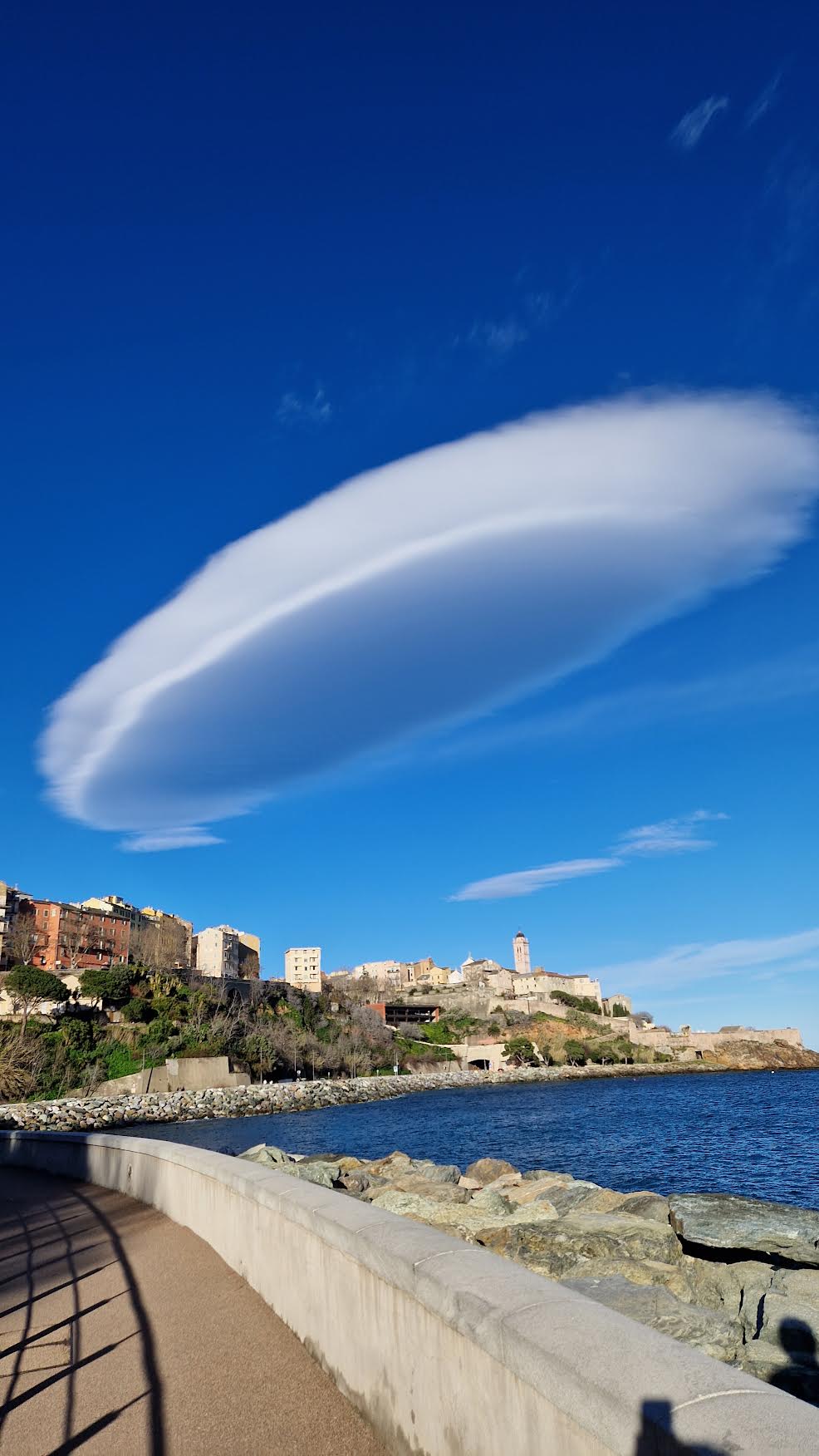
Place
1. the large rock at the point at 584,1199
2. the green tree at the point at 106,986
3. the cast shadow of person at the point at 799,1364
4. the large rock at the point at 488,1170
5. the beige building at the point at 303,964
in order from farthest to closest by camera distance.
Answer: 1. the beige building at the point at 303,964
2. the green tree at the point at 106,986
3. the large rock at the point at 488,1170
4. the large rock at the point at 584,1199
5. the cast shadow of person at the point at 799,1364

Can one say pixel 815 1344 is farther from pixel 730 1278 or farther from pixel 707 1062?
pixel 707 1062

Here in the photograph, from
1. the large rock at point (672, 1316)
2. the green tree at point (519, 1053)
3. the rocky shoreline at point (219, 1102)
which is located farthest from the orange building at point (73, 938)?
the large rock at point (672, 1316)

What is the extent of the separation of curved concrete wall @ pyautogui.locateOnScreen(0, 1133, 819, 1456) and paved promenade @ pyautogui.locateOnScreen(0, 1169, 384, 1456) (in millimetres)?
218

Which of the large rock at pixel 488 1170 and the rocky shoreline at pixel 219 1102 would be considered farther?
the rocky shoreline at pixel 219 1102

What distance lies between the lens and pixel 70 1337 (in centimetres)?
669

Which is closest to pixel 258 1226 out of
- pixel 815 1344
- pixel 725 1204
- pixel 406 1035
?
pixel 815 1344

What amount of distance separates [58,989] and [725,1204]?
251ft

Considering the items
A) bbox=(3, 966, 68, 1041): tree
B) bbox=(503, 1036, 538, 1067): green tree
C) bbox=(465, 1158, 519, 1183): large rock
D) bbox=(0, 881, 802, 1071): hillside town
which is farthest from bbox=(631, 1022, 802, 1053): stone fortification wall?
bbox=(465, 1158, 519, 1183): large rock

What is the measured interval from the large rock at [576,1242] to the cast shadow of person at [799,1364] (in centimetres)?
246

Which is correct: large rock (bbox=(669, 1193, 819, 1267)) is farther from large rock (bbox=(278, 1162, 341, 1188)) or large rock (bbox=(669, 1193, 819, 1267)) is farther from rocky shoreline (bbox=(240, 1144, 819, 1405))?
large rock (bbox=(278, 1162, 341, 1188))

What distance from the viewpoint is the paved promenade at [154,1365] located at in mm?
4863

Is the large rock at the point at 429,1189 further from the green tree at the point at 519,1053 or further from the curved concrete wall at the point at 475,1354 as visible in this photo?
the green tree at the point at 519,1053

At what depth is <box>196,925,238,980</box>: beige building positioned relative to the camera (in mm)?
130250

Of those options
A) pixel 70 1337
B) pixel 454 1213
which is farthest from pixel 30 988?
pixel 70 1337
